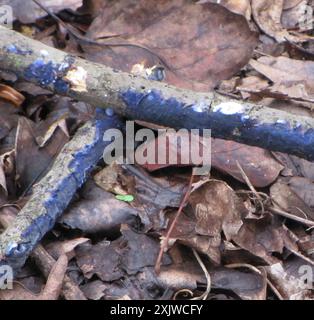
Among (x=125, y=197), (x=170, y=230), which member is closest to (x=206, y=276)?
(x=170, y=230)

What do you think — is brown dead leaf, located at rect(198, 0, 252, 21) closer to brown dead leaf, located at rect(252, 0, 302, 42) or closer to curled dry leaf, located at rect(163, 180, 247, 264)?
brown dead leaf, located at rect(252, 0, 302, 42)

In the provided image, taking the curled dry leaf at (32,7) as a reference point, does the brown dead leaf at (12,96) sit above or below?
below

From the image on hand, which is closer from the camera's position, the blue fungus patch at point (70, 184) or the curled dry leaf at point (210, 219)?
the blue fungus patch at point (70, 184)

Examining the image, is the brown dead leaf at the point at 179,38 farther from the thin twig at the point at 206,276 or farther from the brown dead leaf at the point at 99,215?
the thin twig at the point at 206,276

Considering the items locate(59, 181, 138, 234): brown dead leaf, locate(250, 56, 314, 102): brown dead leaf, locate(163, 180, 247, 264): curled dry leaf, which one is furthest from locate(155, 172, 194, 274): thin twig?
locate(250, 56, 314, 102): brown dead leaf

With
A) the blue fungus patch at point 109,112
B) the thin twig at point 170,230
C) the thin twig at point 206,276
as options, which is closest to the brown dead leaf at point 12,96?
the blue fungus patch at point 109,112

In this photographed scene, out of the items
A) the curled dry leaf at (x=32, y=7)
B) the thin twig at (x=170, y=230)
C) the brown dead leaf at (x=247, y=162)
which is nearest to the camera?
the thin twig at (x=170, y=230)

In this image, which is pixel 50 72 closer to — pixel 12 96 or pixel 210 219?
pixel 12 96
